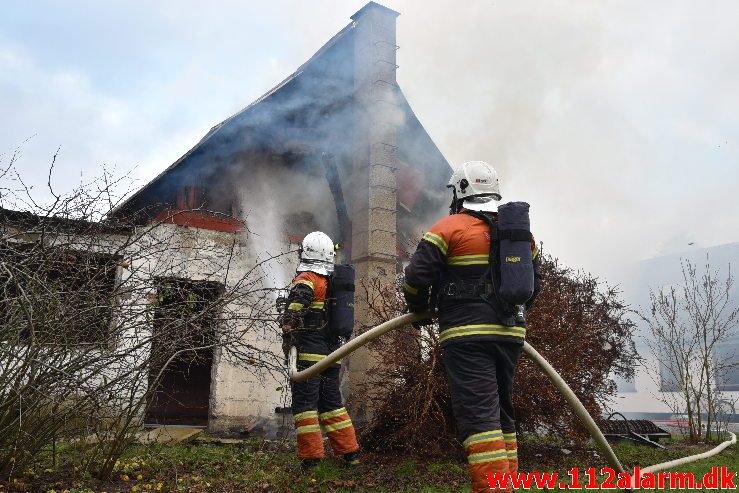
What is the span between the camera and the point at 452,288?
3.26 meters

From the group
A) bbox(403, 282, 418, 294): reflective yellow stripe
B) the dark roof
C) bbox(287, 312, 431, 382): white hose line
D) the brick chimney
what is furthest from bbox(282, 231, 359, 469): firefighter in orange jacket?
the dark roof

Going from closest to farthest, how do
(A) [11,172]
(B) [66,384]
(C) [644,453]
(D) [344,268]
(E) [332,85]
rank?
(B) [66,384], (A) [11,172], (D) [344,268], (C) [644,453], (E) [332,85]

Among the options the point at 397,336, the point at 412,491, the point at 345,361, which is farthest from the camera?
the point at 345,361

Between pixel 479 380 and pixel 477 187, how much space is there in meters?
1.18

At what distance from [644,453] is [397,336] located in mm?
3289

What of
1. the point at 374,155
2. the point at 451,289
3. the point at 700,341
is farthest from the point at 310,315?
the point at 700,341

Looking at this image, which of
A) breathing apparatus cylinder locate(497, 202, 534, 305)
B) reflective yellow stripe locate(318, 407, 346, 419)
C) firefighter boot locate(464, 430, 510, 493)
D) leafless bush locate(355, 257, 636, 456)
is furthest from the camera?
leafless bush locate(355, 257, 636, 456)

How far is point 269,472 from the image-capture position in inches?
181

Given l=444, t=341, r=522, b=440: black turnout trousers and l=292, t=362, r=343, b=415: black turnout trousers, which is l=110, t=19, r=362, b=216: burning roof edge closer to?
l=292, t=362, r=343, b=415: black turnout trousers

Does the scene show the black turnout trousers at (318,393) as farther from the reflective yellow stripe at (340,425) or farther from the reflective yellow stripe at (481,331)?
the reflective yellow stripe at (481,331)

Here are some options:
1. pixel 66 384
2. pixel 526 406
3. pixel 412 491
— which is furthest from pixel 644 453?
pixel 66 384

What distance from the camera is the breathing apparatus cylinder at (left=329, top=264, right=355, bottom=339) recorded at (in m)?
5.38

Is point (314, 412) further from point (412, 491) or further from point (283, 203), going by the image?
point (283, 203)

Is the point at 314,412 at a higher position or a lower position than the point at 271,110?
lower
